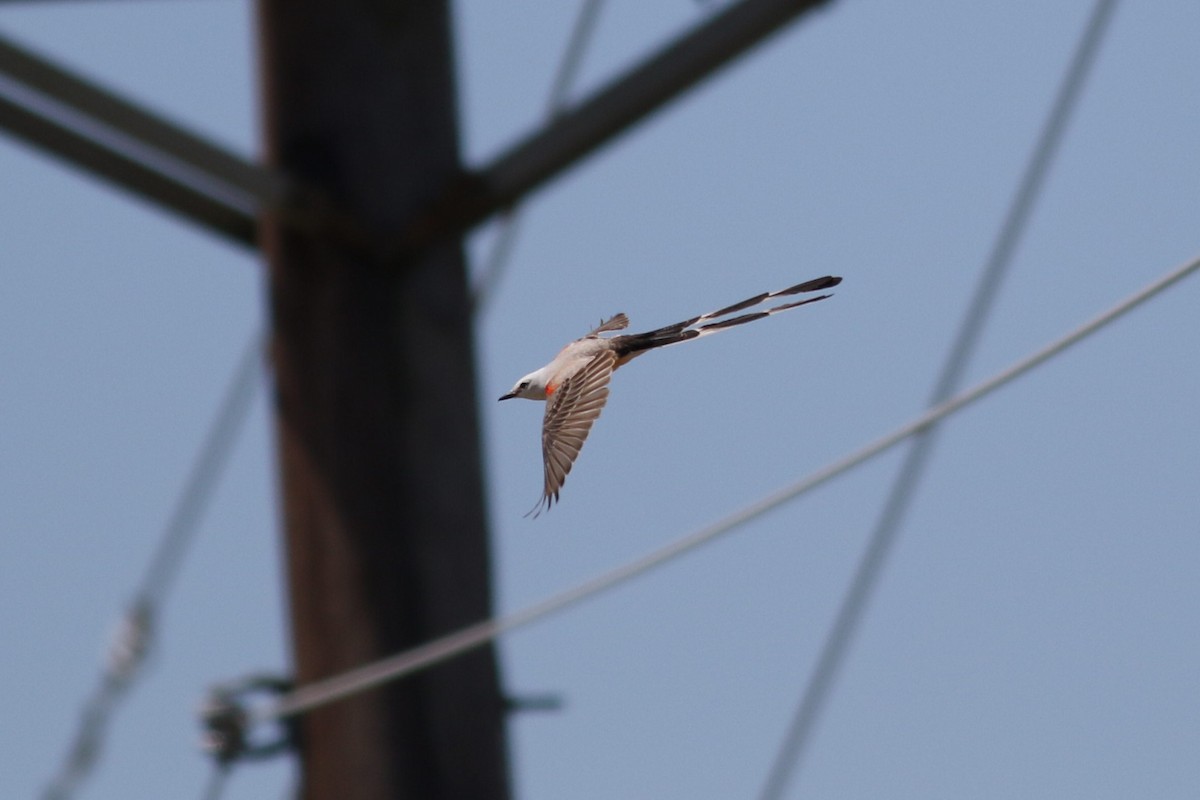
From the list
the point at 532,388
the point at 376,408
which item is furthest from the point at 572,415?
the point at 376,408

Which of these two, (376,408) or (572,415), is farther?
(376,408)

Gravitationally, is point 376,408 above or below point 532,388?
above

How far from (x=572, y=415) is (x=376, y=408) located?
117 centimetres

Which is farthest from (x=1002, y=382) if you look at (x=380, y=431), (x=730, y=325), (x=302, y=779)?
(x=302, y=779)

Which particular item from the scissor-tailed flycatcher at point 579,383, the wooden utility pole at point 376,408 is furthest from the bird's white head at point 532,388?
the wooden utility pole at point 376,408

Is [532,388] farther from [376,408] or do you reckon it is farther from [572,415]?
[376,408]

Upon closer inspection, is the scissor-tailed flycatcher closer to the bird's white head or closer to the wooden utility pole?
the bird's white head

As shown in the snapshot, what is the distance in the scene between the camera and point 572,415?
3.30 metres

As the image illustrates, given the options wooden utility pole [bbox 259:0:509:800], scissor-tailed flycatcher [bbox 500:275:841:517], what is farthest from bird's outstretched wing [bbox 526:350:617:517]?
wooden utility pole [bbox 259:0:509:800]

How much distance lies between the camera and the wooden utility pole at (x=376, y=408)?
4.21 meters

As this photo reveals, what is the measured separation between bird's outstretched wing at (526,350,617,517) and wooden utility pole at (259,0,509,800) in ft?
3.38

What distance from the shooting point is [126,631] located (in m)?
5.24

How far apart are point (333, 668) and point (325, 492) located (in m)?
0.38

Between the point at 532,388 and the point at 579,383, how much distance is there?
0.10 metres
